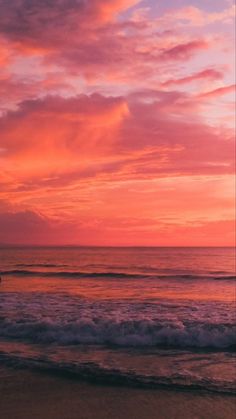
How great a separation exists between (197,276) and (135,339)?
32450 mm

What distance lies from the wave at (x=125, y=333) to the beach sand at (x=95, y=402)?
4.24 m

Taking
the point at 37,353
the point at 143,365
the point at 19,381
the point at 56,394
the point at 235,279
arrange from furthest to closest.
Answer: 1. the point at 235,279
2. the point at 37,353
3. the point at 143,365
4. the point at 19,381
5. the point at 56,394

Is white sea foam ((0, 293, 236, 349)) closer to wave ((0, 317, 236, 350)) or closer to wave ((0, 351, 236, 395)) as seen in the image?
wave ((0, 317, 236, 350))

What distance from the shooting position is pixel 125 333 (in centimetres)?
1491

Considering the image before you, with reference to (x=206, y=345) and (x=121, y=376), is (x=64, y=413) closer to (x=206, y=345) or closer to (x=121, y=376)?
(x=121, y=376)

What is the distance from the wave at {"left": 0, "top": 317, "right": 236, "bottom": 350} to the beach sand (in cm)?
424

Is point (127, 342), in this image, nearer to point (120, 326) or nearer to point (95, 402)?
point (120, 326)

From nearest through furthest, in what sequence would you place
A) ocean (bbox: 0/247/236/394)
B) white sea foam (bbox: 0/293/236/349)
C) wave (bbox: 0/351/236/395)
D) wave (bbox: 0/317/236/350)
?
wave (bbox: 0/351/236/395) → ocean (bbox: 0/247/236/394) → wave (bbox: 0/317/236/350) → white sea foam (bbox: 0/293/236/349)

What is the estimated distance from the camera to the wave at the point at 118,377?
9.59 metres

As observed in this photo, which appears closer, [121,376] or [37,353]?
[121,376]

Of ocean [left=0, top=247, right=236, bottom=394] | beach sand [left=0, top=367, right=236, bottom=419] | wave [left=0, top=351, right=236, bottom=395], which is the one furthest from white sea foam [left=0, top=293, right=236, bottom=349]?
beach sand [left=0, top=367, right=236, bottom=419]

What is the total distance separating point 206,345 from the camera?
1413 centimetres

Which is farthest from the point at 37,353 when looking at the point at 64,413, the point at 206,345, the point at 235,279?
the point at 235,279

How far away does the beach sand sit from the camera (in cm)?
816
